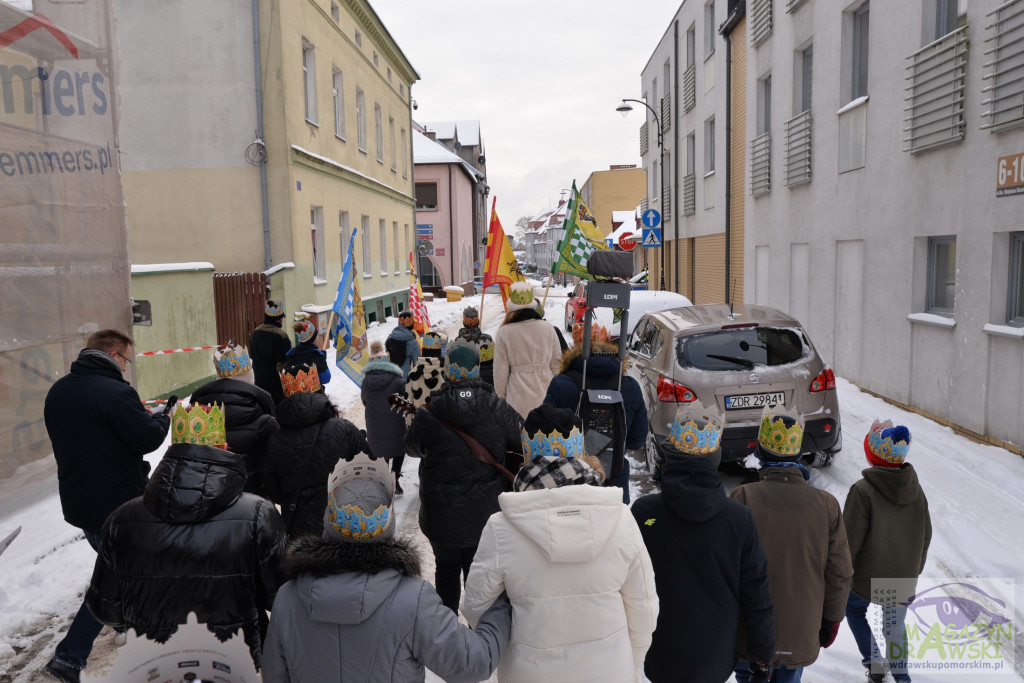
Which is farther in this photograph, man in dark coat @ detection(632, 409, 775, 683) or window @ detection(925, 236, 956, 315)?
window @ detection(925, 236, 956, 315)

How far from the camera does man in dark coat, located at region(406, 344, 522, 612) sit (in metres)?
3.98

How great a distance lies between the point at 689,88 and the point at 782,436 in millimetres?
23664

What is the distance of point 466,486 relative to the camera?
402 cm

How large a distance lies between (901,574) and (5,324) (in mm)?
7039

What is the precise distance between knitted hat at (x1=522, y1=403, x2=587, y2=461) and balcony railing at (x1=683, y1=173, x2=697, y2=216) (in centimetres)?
2191

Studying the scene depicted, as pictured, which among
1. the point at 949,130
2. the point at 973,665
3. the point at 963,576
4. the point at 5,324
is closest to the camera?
the point at 973,665

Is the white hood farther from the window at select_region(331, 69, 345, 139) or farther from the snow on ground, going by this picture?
the window at select_region(331, 69, 345, 139)

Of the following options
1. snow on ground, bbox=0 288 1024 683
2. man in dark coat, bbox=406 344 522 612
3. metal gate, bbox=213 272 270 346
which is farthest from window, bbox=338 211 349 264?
man in dark coat, bbox=406 344 522 612

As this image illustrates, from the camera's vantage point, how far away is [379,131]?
25.0 m

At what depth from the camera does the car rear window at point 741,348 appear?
6836mm

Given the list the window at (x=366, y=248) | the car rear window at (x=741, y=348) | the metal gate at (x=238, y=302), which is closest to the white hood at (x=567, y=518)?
the car rear window at (x=741, y=348)

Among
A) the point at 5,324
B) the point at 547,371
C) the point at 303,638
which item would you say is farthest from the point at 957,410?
the point at 5,324

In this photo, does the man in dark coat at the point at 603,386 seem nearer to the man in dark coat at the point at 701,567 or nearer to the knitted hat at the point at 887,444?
the knitted hat at the point at 887,444

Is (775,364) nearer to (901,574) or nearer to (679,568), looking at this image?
(901,574)
